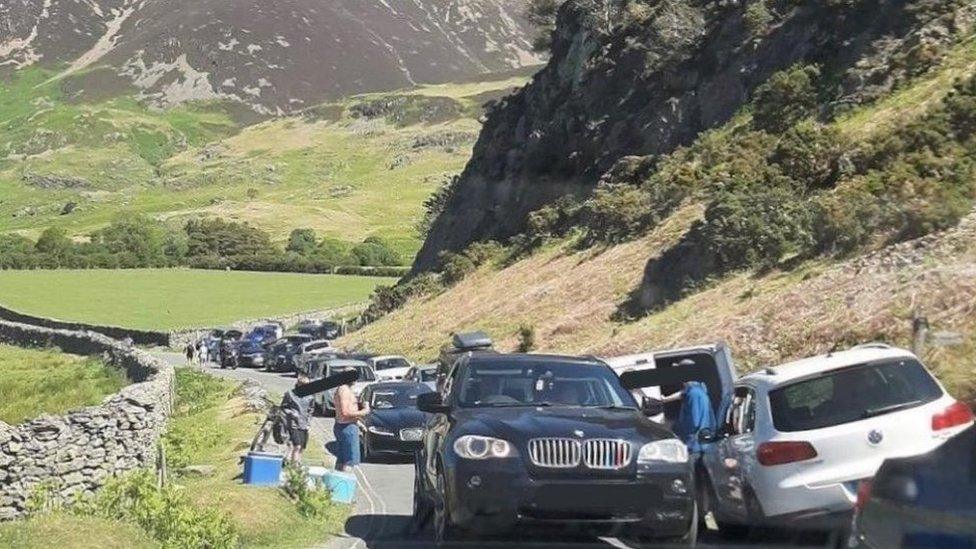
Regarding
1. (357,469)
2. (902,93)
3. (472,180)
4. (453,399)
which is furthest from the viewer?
(472,180)

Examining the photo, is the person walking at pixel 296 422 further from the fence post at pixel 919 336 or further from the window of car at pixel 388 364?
the window of car at pixel 388 364

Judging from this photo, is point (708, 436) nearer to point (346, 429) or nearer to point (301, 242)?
point (346, 429)

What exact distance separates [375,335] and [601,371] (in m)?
46.6

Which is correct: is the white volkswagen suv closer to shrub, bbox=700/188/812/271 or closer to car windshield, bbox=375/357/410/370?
shrub, bbox=700/188/812/271

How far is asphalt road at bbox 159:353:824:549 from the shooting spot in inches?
433

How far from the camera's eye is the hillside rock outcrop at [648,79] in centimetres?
4272

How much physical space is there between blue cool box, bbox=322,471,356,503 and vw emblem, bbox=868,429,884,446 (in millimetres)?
6867

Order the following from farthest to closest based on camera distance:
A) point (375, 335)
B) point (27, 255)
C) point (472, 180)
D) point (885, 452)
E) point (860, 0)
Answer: point (27, 255)
point (472, 180)
point (375, 335)
point (860, 0)
point (885, 452)

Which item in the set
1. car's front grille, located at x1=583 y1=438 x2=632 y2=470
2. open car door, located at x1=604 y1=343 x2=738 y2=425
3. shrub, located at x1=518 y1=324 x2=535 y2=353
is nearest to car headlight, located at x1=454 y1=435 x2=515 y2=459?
car's front grille, located at x1=583 y1=438 x2=632 y2=470

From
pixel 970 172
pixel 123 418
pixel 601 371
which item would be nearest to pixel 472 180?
pixel 970 172

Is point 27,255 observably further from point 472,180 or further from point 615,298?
point 615,298

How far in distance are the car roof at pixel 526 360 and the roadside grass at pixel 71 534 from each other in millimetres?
3244

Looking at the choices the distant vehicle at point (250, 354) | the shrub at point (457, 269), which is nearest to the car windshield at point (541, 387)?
the shrub at point (457, 269)

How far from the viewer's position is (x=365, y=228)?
185750mm
